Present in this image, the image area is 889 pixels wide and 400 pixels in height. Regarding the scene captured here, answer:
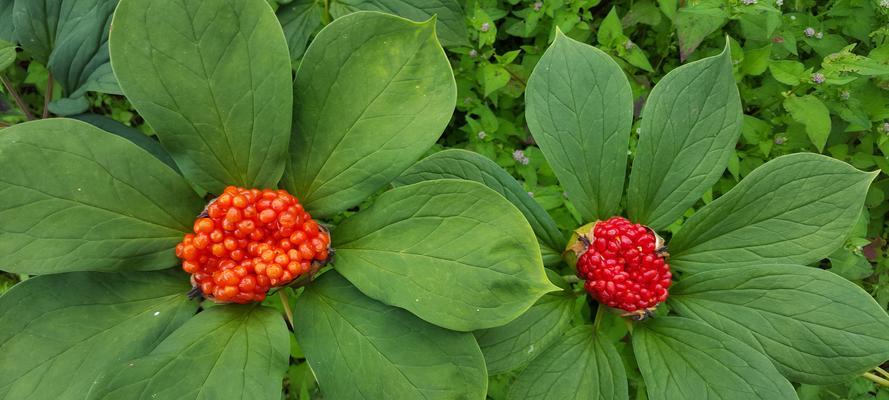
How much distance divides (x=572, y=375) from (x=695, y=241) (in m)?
0.37

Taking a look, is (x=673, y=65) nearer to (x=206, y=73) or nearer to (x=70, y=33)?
(x=206, y=73)

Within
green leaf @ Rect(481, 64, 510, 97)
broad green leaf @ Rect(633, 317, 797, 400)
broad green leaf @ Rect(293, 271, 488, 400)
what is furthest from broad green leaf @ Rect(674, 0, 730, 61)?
broad green leaf @ Rect(293, 271, 488, 400)

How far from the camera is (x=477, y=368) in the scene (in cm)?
90

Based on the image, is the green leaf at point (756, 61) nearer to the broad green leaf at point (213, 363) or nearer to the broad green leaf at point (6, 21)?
the broad green leaf at point (213, 363)

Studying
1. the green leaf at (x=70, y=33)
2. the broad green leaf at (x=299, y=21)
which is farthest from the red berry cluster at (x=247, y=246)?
the broad green leaf at (x=299, y=21)

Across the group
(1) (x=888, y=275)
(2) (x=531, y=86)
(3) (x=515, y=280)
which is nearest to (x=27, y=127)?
(3) (x=515, y=280)

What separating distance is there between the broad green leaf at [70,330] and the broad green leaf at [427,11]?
1.05m

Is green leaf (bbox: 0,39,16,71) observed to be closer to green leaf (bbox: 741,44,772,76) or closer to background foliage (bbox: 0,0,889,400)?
background foliage (bbox: 0,0,889,400)

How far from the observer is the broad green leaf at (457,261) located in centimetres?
84

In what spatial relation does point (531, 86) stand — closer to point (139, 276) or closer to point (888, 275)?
point (139, 276)

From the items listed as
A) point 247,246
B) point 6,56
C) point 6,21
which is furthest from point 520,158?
point 6,21

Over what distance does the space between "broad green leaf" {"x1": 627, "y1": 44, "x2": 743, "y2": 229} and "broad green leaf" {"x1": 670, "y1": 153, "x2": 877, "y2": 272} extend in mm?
62

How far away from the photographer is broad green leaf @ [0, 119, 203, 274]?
31.6 inches

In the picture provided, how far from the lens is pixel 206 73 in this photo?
0.88m
